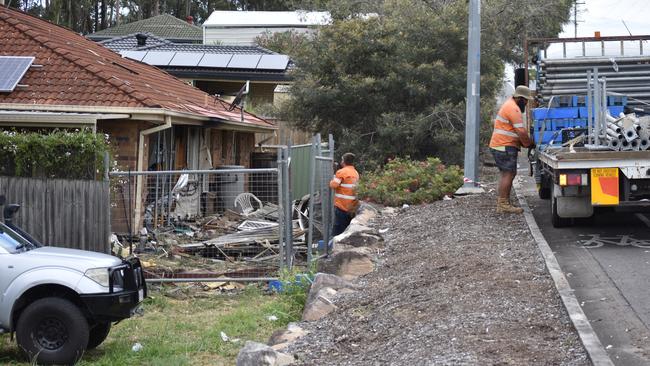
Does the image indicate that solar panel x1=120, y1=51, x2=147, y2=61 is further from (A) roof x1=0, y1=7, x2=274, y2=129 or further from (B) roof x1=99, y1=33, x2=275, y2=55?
(A) roof x1=0, y1=7, x2=274, y2=129

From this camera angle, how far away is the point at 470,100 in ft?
49.4

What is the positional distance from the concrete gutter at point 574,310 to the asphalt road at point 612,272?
16 cm

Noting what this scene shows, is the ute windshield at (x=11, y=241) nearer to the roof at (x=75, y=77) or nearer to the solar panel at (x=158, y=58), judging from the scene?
the roof at (x=75, y=77)

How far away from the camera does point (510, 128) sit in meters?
12.0

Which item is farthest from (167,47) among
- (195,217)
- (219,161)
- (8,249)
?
(8,249)

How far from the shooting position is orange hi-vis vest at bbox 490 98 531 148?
11.9 m

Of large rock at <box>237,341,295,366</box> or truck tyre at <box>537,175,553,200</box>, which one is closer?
large rock at <box>237,341,295,366</box>

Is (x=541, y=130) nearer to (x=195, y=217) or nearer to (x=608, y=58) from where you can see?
(x=608, y=58)

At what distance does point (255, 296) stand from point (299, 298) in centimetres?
140

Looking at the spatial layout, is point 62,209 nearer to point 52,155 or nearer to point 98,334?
point 52,155

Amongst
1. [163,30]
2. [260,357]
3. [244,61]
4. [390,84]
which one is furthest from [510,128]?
[163,30]

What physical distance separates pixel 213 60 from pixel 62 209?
56.5ft

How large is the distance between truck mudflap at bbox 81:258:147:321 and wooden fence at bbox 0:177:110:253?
9.37 feet

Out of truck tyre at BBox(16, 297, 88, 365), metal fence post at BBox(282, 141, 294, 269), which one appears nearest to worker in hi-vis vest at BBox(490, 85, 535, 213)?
metal fence post at BBox(282, 141, 294, 269)
